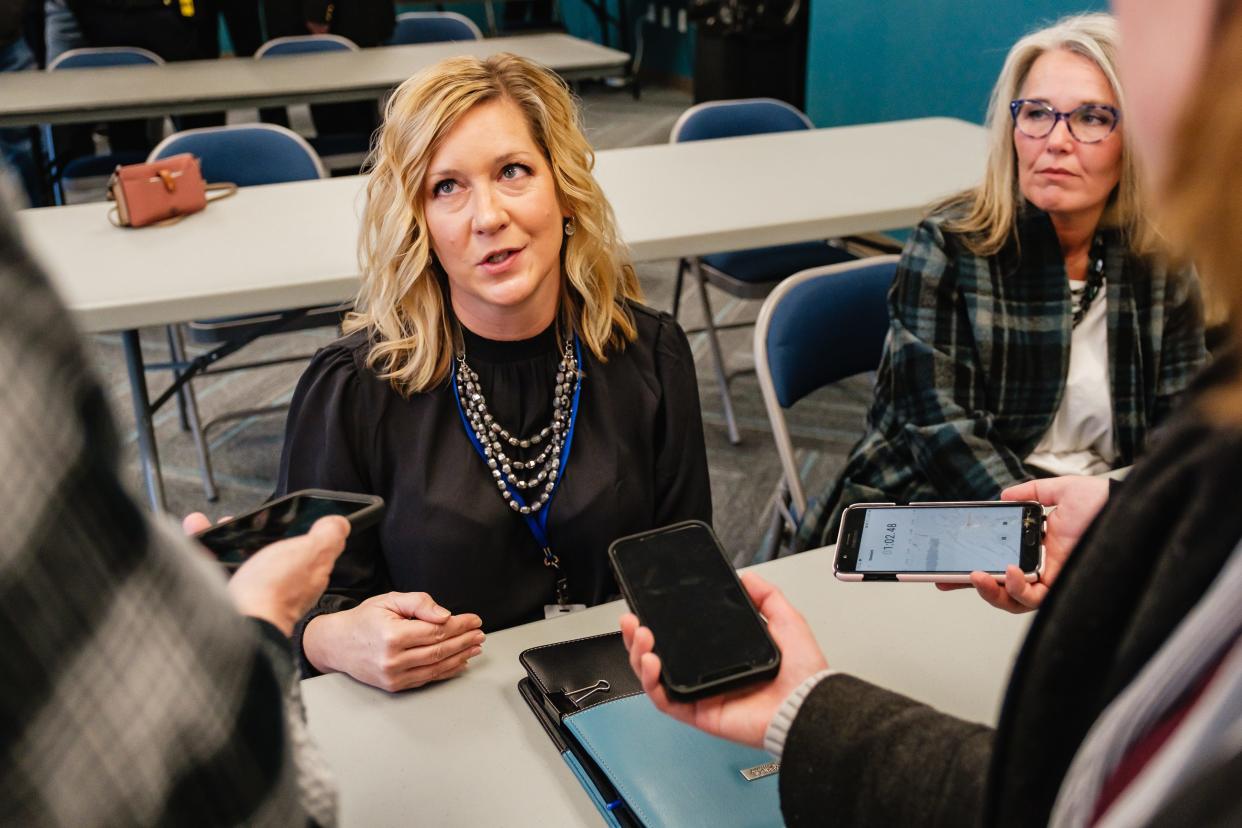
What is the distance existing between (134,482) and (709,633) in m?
0.54

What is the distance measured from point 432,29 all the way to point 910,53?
225cm

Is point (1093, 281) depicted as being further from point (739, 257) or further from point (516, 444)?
point (739, 257)

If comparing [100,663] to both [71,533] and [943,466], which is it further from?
[943,466]

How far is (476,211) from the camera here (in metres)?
1.54

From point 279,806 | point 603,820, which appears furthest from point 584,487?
point 279,806

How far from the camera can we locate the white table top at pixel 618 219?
90.5 inches

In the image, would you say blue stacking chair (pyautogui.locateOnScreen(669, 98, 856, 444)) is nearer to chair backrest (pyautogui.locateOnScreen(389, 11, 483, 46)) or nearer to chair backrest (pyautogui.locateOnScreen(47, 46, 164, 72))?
chair backrest (pyautogui.locateOnScreen(389, 11, 483, 46))

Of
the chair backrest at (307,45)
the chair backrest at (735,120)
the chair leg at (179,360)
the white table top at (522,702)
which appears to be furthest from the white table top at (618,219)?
the chair backrest at (307,45)

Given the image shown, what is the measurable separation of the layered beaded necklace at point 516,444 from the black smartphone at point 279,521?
539 millimetres

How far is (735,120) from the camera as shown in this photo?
11.9 feet

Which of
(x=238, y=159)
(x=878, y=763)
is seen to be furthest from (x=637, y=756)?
(x=238, y=159)

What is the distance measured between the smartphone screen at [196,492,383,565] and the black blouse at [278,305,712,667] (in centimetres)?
50

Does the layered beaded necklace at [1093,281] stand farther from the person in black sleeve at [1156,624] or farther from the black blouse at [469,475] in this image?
the person in black sleeve at [1156,624]

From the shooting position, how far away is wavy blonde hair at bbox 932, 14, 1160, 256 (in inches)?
73.5
